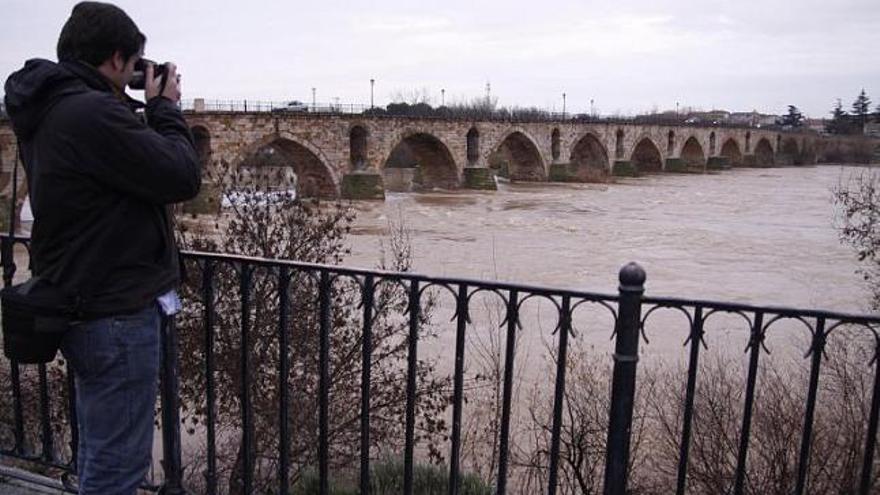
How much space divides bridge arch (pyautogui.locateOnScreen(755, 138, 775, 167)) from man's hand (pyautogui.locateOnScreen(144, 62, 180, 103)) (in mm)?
74199

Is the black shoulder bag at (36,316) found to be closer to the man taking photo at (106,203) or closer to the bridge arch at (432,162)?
the man taking photo at (106,203)

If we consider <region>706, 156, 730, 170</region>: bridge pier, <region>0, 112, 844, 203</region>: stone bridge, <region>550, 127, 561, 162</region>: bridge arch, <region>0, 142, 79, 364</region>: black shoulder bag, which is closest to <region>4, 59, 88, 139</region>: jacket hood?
<region>0, 142, 79, 364</region>: black shoulder bag

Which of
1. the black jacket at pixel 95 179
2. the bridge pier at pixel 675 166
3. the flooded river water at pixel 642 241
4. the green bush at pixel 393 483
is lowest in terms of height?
the flooded river water at pixel 642 241

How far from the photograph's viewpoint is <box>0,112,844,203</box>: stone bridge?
26562mm

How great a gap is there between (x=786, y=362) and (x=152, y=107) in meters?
8.73

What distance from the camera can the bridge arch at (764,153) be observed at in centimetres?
7044

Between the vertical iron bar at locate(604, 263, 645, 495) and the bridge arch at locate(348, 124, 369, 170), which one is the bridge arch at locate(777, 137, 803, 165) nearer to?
the bridge arch at locate(348, 124, 369, 170)

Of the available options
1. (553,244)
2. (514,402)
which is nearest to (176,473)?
(514,402)

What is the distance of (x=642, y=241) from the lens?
67.7ft

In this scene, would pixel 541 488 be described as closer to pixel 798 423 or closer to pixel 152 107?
pixel 798 423

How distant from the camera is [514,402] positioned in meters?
8.20

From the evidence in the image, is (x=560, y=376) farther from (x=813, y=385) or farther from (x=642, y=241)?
(x=642, y=241)

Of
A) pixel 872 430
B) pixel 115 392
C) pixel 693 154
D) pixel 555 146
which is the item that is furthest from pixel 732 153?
pixel 115 392

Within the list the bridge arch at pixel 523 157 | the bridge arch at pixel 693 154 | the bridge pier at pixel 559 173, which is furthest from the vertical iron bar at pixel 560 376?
the bridge arch at pixel 693 154
